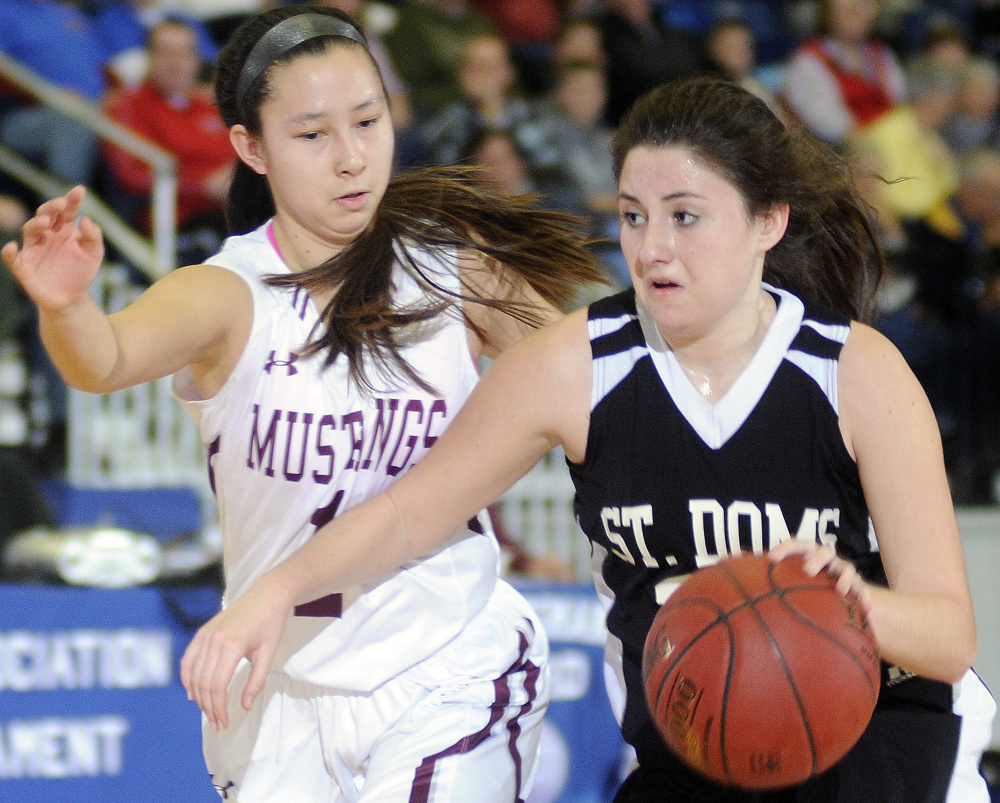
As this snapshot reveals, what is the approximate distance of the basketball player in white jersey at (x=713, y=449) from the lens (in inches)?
92.8

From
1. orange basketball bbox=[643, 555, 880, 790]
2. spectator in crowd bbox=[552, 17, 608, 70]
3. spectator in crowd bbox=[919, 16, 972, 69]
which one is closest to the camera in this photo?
orange basketball bbox=[643, 555, 880, 790]

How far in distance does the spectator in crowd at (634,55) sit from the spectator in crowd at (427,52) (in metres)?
0.97

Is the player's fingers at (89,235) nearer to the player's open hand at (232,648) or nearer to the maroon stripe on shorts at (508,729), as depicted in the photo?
the player's open hand at (232,648)

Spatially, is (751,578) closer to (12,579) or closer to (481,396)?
(481,396)

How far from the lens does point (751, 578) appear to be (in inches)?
84.5

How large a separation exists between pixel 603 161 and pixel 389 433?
477 cm

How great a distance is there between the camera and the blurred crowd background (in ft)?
20.1

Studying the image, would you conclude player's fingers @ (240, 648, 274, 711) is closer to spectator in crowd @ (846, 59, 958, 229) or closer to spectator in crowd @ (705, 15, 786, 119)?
spectator in crowd @ (846, 59, 958, 229)

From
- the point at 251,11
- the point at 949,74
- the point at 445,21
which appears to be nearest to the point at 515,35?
the point at 445,21

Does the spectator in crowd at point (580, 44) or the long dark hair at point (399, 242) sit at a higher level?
the spectator in crowd at point (580, 44)

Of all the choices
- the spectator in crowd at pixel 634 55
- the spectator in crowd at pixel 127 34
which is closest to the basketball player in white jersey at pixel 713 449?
the spectator in crowd at pixel 127 34

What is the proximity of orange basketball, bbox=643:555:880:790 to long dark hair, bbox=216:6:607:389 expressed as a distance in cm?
82

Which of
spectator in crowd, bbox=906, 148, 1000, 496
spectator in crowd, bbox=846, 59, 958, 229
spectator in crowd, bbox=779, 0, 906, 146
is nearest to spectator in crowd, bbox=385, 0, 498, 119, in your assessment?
spectator in crowd, bbox=779, 0, 906, 146

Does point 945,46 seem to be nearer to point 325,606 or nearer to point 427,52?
point 427,52
